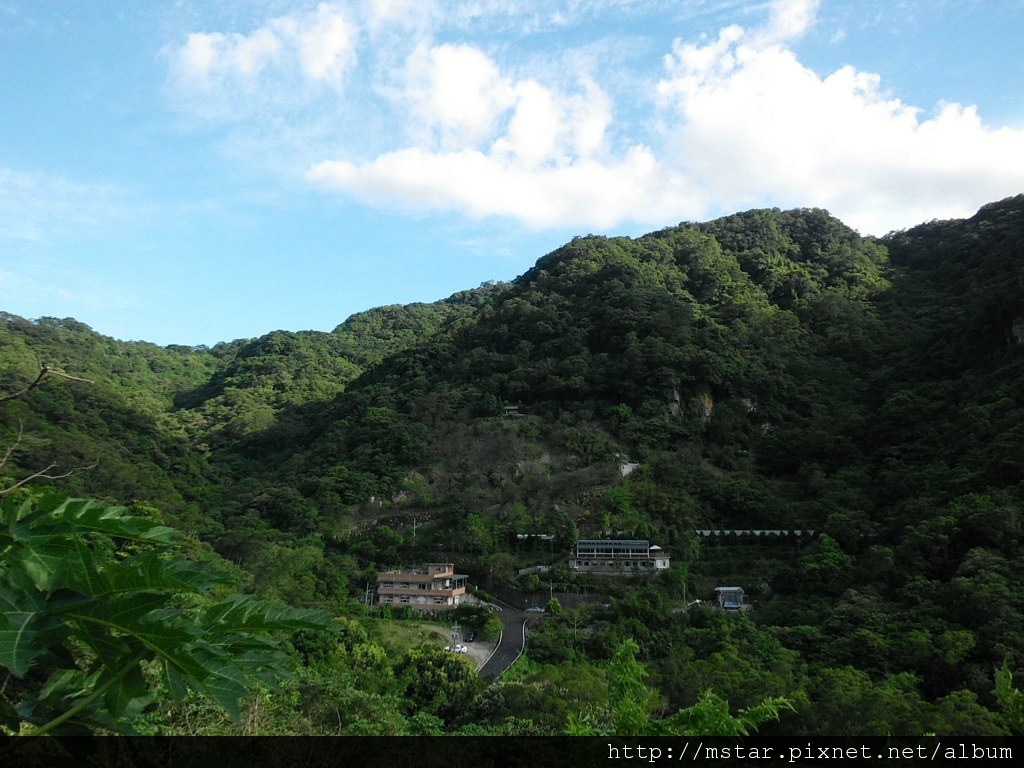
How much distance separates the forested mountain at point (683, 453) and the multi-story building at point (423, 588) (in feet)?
3.55

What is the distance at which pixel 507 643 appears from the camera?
1967cm

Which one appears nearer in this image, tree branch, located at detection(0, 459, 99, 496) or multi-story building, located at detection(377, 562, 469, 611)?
tree branch, located at detection(0, 459, 99, 496)

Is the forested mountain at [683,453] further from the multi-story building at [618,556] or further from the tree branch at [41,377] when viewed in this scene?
the tree branch at [41,377]

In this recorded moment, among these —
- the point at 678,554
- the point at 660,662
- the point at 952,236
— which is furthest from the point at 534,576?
the point at 952,236

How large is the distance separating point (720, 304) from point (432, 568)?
25.2m

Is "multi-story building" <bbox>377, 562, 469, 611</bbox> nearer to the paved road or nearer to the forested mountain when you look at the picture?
the forested mountain

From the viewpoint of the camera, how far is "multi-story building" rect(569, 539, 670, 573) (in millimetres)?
23219

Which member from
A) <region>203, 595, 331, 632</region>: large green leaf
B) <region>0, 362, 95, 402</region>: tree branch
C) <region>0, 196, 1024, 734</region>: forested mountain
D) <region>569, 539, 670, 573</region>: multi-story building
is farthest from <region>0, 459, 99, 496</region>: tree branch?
<region>569, 539, 670, 573</region>: multi-story building

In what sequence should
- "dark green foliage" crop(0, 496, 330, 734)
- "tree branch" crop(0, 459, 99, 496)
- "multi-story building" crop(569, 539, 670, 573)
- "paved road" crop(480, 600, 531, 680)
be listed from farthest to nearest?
"multi-story building" crop(569, 539, 670, 573) < "paved road" crop(480, 600, 531, 680) < "tree branch" crop(0, 459, 99, 496) < "dark green foliage" crop(0, 496, 330, 734)

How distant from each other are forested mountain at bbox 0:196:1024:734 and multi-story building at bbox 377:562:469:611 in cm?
108

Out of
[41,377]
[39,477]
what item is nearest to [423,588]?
[39,477]

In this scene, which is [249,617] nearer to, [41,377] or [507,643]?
[41,377]

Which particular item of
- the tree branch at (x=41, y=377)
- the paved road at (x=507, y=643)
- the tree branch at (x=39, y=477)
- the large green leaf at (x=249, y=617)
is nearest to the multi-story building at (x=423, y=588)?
Result: the paved road at (x=507, y=643)

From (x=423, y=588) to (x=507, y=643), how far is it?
174 inches
